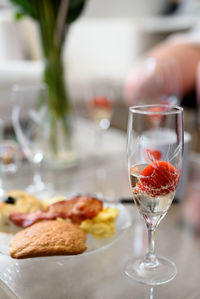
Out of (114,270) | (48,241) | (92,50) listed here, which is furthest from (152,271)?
(92,50)

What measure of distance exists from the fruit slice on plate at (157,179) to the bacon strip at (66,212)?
16 centimetres

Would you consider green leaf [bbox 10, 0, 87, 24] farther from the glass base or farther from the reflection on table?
the glass base

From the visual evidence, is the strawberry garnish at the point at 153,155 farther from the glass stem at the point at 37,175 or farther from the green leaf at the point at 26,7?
the green leaf at the point at 26,7

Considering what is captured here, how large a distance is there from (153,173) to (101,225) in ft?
0.57

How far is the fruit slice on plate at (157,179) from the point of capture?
1.76ft

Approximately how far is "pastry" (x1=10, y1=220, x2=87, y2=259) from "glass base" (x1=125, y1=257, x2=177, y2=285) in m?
0.08

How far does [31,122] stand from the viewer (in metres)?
1.04

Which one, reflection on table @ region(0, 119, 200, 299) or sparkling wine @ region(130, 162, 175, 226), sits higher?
sparkling wine @ region(130, 162, 175, 226)

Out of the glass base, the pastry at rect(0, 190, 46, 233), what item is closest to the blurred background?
the pastry at rect(0, 190, 46, 233)

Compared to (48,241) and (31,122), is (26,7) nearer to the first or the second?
(31,122)

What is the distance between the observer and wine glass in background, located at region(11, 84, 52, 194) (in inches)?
39.0

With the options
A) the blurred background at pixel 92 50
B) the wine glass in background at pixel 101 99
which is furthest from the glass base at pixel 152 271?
the blurred background at pixel 92 50

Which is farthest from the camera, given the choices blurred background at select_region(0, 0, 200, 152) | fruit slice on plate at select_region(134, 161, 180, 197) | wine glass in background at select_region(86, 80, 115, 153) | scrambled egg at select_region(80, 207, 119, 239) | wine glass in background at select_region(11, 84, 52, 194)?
blurred background at select_region(0, 0, 200, 152)

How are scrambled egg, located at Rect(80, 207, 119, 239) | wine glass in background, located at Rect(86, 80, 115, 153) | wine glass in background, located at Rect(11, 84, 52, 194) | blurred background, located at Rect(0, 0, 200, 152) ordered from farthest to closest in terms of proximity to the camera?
blurred background, located at Rect(0, 0, 200, 152), wine glass in background, located at Rect(86, 80, 115, 153), wine glass in background, located at Rect(11, 84, 52, 194), scrambled egg, located at Rect(80, 207, 119, 239)
